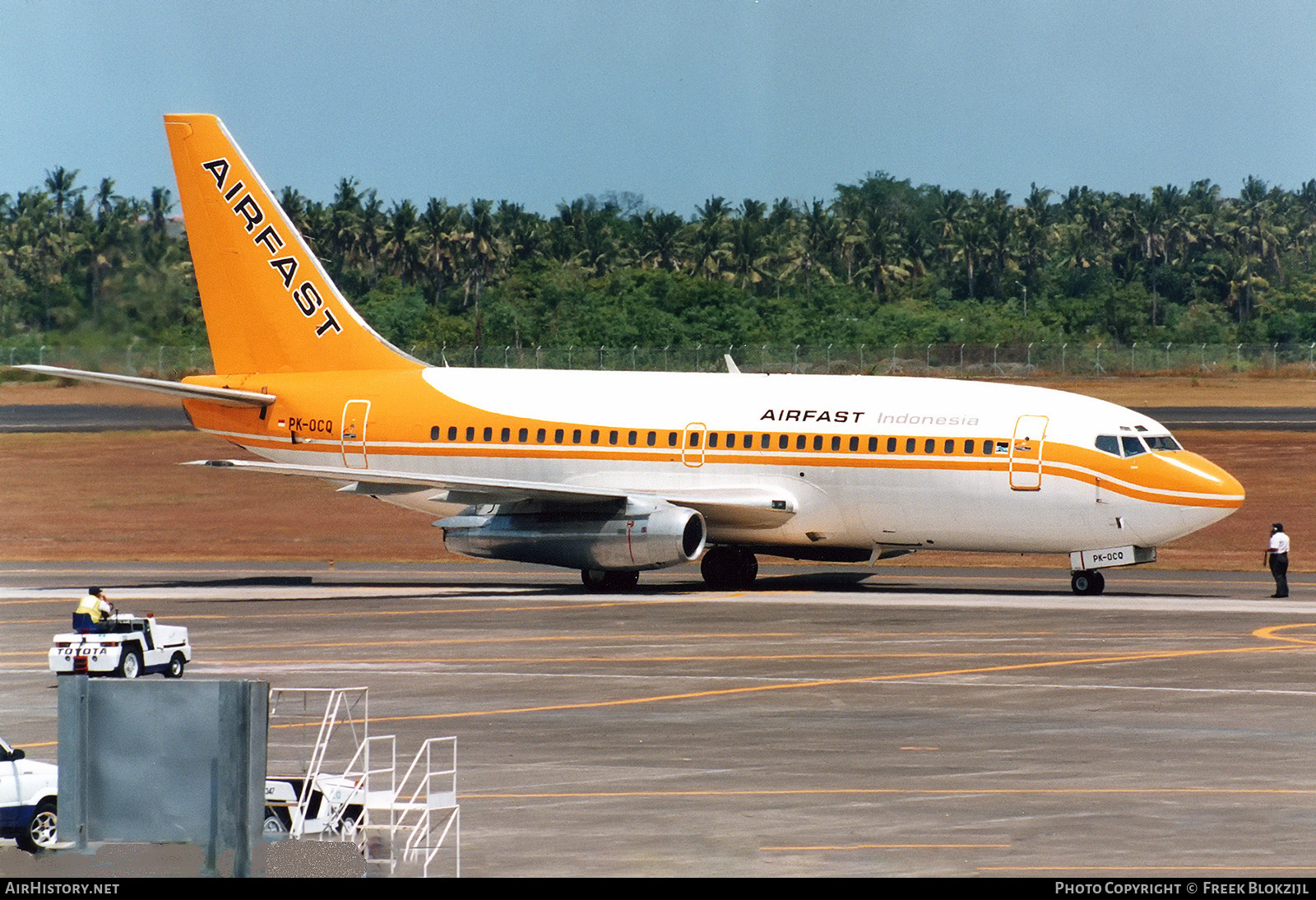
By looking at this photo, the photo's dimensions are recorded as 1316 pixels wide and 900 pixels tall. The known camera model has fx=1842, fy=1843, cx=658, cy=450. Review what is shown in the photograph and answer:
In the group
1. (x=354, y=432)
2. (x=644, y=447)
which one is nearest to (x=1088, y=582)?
(x=644, y=447)

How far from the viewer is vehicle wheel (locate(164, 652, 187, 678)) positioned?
31.1 m

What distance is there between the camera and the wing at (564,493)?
44719 millimetres

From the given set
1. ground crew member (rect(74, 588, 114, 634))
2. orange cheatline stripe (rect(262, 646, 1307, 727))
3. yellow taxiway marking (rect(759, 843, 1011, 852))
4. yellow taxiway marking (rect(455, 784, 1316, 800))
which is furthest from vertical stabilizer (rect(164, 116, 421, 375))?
A: yellow taxiway marking (rect(759, 843, 1011, 852))

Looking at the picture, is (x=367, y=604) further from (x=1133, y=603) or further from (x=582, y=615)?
(x=1133, y=603)

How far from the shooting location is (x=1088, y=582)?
149 feet

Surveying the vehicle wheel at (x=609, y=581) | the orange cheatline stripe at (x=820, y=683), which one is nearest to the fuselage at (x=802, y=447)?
the vehicle wheel at (x=609, y=581)

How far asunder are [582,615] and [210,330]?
56.7 feet

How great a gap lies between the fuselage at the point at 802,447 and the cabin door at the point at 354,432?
0.15 feet

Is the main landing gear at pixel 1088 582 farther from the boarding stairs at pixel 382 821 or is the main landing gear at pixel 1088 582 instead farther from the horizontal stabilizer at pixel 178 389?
the boarding stairs at pixel 382 821

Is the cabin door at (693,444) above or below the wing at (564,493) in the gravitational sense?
above

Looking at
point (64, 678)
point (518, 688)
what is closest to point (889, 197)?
point (518, 688)

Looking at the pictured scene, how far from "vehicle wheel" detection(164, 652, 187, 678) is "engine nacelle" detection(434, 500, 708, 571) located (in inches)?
606

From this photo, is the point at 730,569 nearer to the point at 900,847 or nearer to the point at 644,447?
the point at 644,447

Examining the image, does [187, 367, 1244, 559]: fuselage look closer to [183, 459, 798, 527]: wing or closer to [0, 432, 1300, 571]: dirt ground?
[183, 459, 798, 527]: wing
